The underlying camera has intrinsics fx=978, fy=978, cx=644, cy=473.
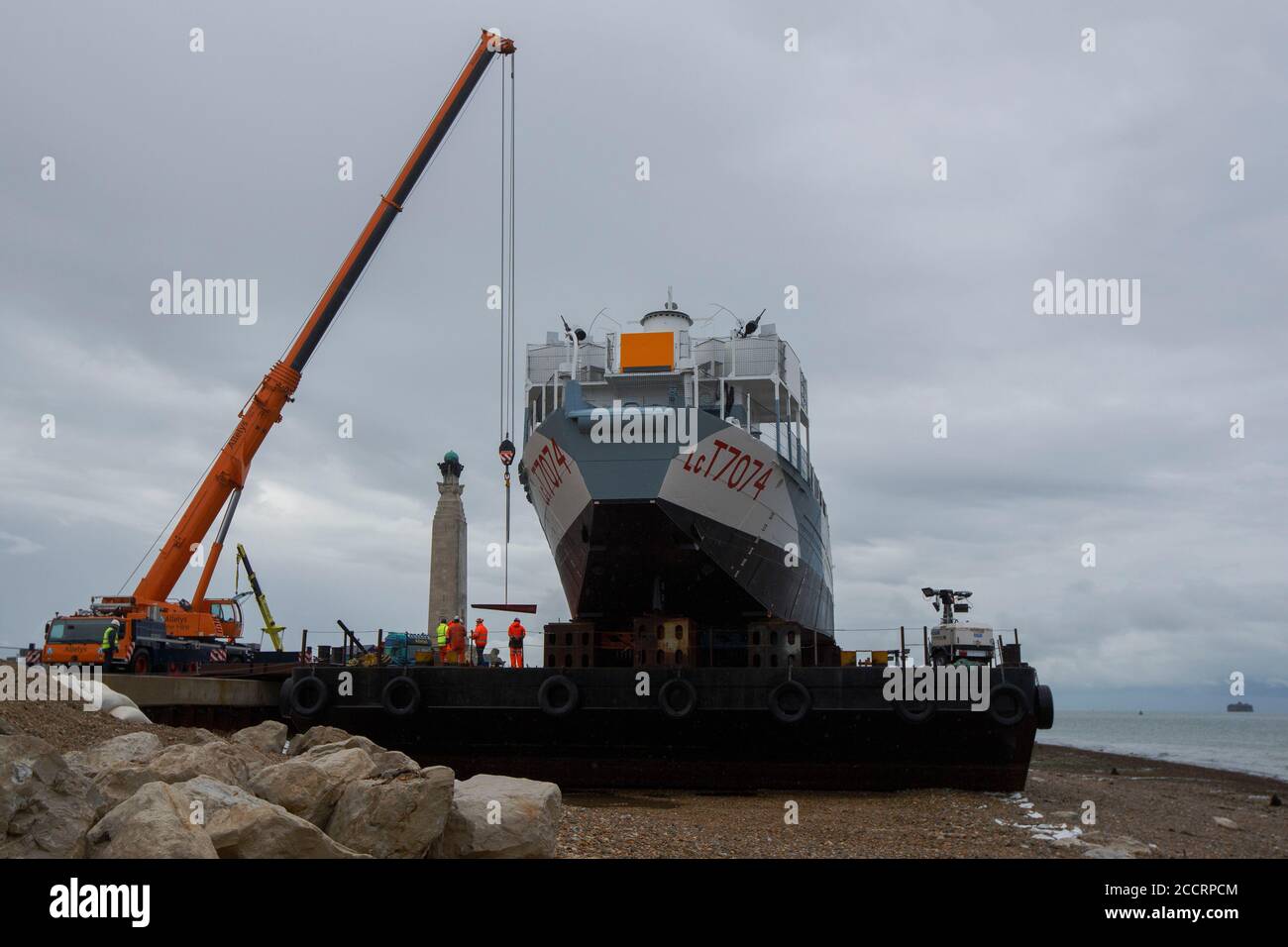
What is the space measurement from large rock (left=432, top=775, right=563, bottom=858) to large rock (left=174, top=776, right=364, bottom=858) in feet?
3.56

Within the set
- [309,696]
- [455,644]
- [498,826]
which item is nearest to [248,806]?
[498,826]

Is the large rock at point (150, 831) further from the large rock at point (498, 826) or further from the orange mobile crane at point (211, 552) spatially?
the orange mobile crane at point (211, 552)

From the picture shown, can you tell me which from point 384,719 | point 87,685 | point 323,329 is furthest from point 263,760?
point 323,329

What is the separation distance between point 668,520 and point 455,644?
5668 mm

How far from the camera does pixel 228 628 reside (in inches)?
1081

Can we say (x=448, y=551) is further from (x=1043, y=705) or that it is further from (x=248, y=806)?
(x=248, y=806)

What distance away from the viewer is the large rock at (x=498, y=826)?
730 centimetres

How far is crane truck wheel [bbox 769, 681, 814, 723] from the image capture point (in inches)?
611

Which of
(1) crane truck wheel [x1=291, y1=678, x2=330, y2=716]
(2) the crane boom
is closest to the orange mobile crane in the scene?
(2) the crane boom

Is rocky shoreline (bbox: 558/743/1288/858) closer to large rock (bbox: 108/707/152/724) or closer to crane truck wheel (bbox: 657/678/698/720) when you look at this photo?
crane truck wheel (bbox: 657/678/698/720)
